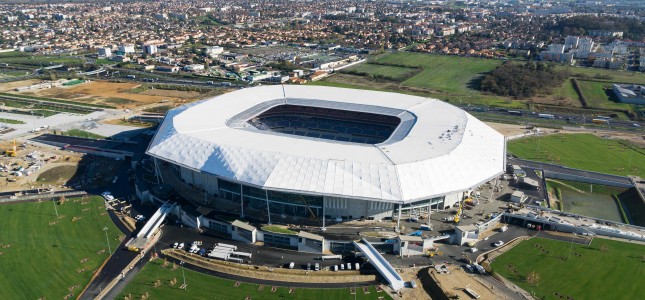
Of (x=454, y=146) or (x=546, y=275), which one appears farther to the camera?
(x=454, y=146)

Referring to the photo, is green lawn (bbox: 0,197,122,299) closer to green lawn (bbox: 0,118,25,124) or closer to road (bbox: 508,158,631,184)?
green lawn (bbox: 0,118,25,124)

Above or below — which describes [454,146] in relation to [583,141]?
above

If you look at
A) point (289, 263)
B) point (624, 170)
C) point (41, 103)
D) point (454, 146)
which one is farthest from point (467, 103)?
point (41, 103)

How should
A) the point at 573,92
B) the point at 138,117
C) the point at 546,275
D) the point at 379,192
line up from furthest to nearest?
the point at 573,92
the point at 138,117
the point at 379,192
the point at 546,275

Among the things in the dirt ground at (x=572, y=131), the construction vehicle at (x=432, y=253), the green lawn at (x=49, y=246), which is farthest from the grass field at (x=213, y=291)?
the dirt ground at (x=572, y=131)

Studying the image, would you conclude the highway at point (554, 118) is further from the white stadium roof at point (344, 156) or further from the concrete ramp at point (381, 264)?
the concrete ramp at point (381, 264)

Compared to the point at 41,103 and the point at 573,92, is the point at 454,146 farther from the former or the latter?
the point at 41,103
